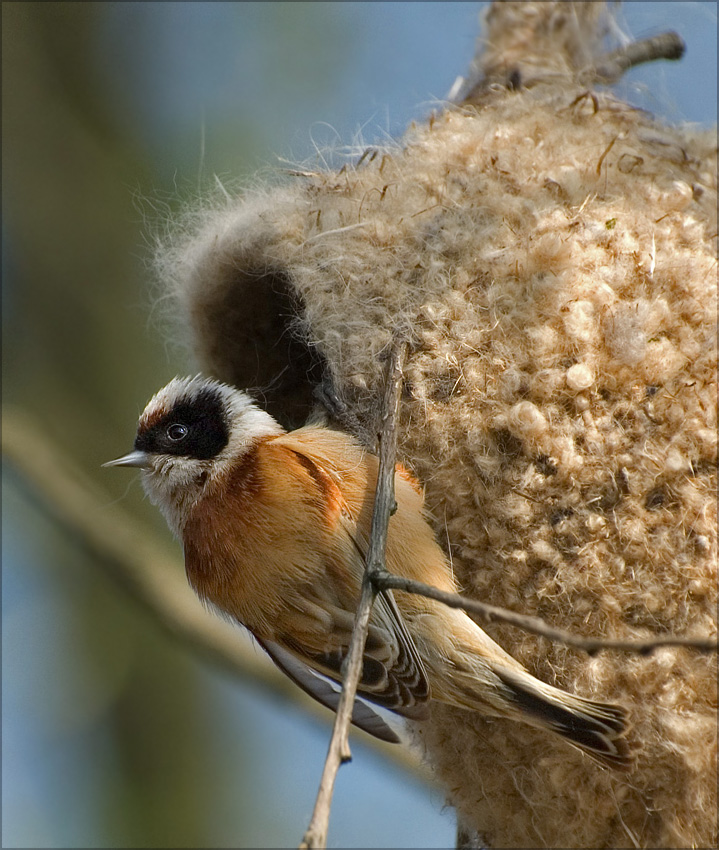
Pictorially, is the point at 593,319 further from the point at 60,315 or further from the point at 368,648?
the point at 60,315

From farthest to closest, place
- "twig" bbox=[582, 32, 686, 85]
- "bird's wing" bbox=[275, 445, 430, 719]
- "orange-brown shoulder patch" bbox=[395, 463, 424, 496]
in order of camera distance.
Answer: "twig" bbox=[582, 32, 686, 85] → "orange-brown shoulder patch" bbox=[395, 463, 424, 496] → "bird's wing" bbox=[275, 445, 430, 719]

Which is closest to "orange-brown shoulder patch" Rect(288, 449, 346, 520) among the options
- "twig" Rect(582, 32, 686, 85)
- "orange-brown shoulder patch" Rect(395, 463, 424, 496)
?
"orange-brown shoulder patch" Rect(395, 463, 424, 496)

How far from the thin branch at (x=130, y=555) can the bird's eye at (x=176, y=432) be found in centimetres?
88

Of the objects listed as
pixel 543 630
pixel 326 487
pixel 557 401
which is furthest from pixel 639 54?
pixel 543 630

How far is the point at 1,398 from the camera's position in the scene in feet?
11.1

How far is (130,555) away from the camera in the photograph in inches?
115

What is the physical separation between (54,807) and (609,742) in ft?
10.3

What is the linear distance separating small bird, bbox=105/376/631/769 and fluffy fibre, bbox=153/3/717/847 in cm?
7

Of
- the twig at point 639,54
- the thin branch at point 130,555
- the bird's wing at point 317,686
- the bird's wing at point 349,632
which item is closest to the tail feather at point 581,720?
the bird's wing at point 349,632

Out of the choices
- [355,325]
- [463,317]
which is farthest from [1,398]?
[463,317]

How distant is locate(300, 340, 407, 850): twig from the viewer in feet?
3.67

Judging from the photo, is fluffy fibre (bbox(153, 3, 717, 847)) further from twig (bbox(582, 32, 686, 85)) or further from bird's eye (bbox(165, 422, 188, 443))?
twig (bbox(582, 32, 686, 85))

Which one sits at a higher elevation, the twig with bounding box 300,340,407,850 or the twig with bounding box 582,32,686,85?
the twig with bounding box 582,32,686,85

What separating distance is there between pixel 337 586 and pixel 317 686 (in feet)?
0.93
